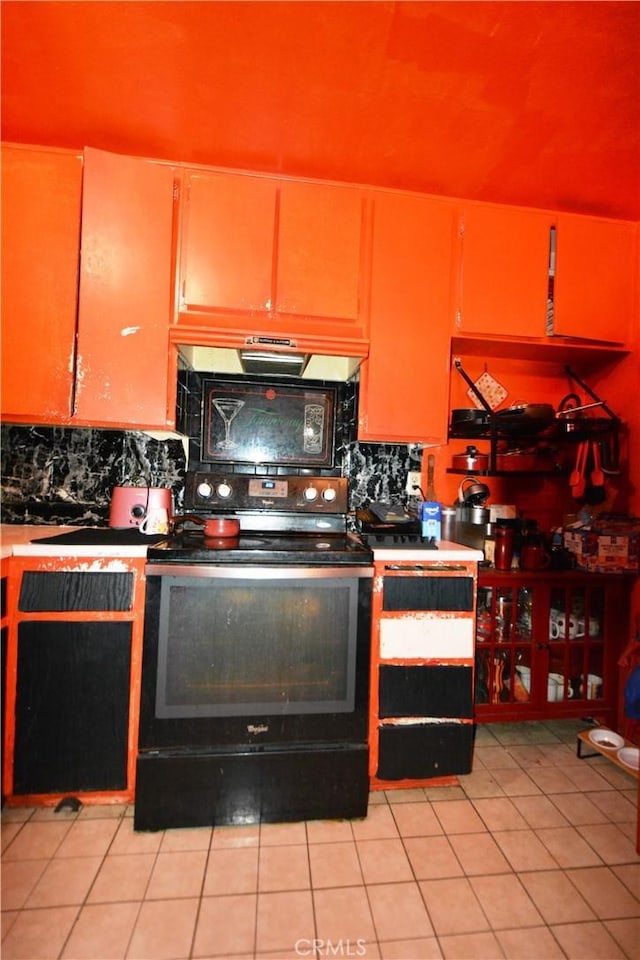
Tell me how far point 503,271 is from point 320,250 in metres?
0.89

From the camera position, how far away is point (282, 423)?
2.06 m

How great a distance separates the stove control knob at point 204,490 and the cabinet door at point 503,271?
1423mm

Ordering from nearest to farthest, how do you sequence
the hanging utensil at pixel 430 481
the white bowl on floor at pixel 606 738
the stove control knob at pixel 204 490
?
the white bowl on floor at pixel 606 738
the stove control knob at pixel 204 490
the hanging utensil at pixel 430 481

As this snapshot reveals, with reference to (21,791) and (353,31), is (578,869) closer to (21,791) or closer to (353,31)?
(21,791)

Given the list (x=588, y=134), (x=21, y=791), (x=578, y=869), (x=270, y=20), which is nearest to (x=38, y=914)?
(x=21, y=791)

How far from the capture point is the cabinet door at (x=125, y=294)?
1.70 m

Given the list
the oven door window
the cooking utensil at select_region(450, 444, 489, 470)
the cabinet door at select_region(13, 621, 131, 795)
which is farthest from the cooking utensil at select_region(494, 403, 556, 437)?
the cabinet door at select_region(13, 621, 131, 795)

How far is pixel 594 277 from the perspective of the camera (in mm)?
2020

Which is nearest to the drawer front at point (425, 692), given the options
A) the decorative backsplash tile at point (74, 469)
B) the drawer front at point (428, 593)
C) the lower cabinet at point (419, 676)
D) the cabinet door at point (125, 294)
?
the lower cabinet at point (419, 676)

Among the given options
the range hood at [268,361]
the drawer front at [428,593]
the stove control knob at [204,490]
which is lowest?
the drawer front at [428,593]

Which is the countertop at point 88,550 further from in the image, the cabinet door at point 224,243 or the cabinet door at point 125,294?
the cabinet door at point 224,243

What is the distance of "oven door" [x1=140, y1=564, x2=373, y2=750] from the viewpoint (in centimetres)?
146

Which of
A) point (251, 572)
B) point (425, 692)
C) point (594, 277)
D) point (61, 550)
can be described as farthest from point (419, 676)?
point (594, 277)

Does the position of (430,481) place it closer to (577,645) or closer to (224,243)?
(577,645)
